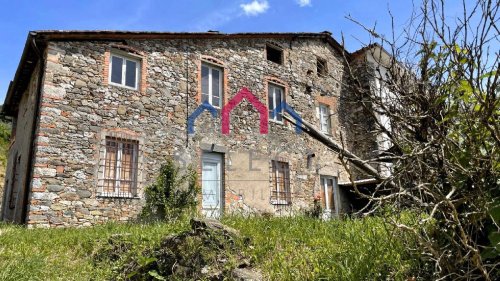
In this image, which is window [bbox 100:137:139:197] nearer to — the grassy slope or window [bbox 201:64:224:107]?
the grassy slope

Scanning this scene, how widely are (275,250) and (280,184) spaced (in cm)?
715

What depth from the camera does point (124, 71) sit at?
8961 mm

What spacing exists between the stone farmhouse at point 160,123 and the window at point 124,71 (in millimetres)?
28

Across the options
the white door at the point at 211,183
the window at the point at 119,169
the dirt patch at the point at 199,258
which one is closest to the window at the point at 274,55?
the white door at the point at 211,183

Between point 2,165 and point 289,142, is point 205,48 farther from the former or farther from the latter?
point 2,165

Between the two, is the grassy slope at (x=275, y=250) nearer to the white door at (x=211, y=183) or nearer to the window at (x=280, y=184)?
the white door at (x=211, y=183)

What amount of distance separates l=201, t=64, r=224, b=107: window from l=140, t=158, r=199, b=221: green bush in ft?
7.55

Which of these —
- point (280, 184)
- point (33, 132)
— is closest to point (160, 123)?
point (33, 132)

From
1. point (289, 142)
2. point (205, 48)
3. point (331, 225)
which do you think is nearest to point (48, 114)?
point (205, 48)

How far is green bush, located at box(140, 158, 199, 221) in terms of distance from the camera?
839 centimetres

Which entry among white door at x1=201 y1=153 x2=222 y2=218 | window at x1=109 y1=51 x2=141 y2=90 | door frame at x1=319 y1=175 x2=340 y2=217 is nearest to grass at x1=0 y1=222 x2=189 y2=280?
white door at x1=201 y1=153 x2=222 y2=218

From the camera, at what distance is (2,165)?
17.1m

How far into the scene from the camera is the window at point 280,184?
36.3 feet

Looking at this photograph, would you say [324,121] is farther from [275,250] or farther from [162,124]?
[275,250]
